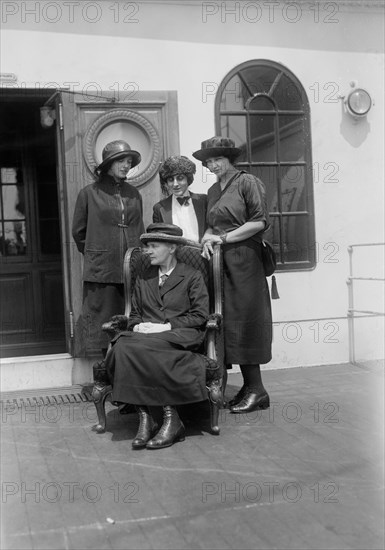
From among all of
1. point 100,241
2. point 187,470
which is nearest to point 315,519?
point 187,470

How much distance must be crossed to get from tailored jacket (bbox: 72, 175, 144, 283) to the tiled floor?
115 centimetres

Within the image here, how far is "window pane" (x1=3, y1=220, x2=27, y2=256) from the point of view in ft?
25.5

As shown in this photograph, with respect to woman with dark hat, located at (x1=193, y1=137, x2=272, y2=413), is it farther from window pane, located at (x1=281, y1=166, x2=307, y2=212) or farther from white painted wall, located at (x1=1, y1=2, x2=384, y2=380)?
window pane, located at (x1=281, y1=166, x2=307, y2=212)

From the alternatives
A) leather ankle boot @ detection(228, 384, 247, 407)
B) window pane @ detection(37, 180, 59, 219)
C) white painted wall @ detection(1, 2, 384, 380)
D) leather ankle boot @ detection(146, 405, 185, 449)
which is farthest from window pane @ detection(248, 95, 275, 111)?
leather ankle boot @ detection(146, 405, 185, 449)

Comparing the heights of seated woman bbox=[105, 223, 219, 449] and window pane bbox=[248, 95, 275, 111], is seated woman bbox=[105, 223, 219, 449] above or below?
below

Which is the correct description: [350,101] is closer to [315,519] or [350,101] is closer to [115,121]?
[115,121]

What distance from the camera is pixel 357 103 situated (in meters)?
6.78

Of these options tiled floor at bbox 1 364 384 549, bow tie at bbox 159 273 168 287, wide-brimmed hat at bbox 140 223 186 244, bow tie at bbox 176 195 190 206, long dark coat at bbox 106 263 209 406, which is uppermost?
bow tie at bbox 176 195 190 206

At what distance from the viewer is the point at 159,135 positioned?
6.17m

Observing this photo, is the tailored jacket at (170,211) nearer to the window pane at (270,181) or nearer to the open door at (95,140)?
the open door at (95,140)

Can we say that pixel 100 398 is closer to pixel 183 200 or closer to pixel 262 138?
pixel 183 200

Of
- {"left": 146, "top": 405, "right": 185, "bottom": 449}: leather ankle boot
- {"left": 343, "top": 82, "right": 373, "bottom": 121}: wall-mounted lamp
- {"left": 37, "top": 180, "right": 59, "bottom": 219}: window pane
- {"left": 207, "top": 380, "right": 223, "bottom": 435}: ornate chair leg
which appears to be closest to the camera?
{"left": 146, "top": 405, "right": 185, "bottom": 449}: leather ankle boot

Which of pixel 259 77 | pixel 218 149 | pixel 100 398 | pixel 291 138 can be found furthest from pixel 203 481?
pixel 259 77

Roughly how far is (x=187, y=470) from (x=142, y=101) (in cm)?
355
